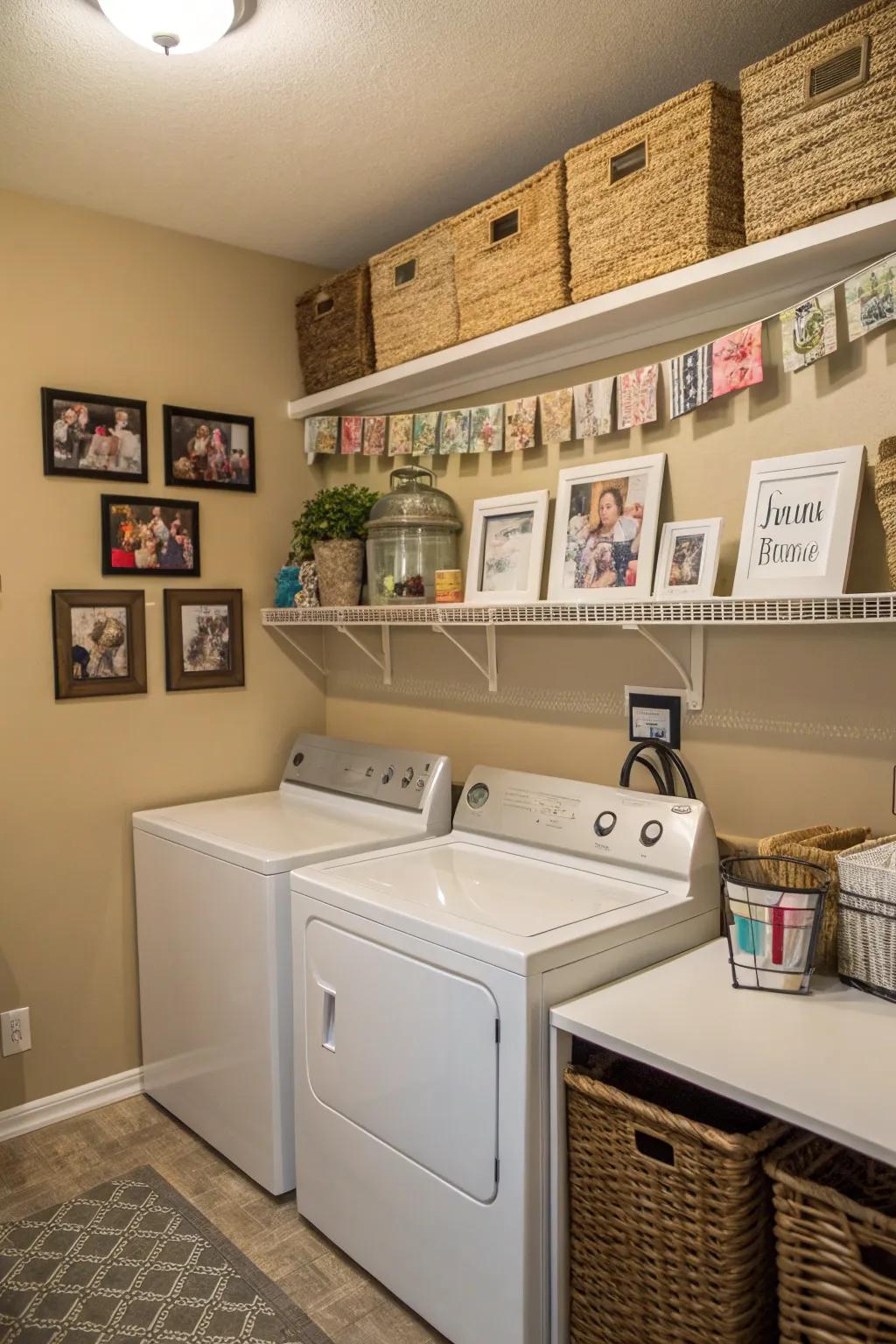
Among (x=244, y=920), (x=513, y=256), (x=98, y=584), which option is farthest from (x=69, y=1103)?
(x=513, y=256)

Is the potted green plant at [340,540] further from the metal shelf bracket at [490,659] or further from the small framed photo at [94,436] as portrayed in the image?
the small framed photo at [94,436]

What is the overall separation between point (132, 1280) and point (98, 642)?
1588 millimetres

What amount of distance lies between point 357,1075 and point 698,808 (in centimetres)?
89

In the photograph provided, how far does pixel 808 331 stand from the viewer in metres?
1.81

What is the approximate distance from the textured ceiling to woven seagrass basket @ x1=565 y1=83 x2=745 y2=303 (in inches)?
5.9

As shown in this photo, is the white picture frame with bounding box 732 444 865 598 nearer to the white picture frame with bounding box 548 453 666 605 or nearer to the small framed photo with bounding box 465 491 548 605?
the white picture frame with bounding box 548 453 666 605

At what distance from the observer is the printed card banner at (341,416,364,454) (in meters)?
2.94

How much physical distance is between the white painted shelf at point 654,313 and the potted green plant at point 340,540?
0.32 meters

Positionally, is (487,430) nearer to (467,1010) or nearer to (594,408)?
(594,408)

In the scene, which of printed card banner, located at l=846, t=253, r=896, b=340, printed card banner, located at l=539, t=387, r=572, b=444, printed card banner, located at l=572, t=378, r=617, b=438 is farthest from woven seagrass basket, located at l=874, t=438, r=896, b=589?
printed card banner, located at l=539, t=387, r=572, b=444

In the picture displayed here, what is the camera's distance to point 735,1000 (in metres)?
1.62

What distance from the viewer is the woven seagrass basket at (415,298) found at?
2.52 m

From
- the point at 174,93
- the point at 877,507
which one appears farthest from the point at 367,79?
the point at 877,507

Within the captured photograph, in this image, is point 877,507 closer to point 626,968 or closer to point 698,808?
point 698,808
